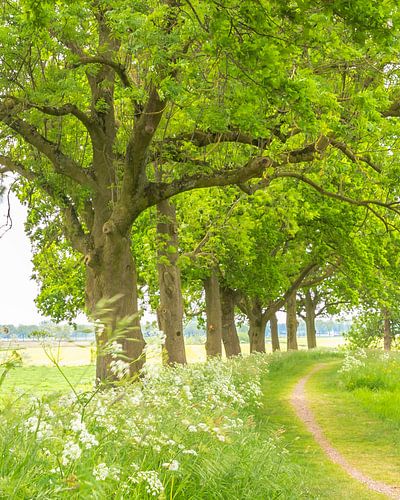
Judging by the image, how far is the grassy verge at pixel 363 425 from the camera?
39.2 ft

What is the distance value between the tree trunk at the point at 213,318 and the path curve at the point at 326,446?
6947mm

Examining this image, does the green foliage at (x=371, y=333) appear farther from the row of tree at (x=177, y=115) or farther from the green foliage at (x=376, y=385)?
the row of tree at (x=177, y=115)

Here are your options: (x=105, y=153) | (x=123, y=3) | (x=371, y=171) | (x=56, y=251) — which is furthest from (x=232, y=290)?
(x=123, y=3)

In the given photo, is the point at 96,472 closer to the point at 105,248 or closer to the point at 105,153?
the point at 105,248

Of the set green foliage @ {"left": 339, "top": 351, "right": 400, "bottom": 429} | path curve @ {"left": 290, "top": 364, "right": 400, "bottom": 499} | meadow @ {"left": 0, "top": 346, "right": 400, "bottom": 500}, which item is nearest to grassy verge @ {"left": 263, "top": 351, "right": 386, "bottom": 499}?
meadow @ {"left": 0, "top": 346, "right": 400, "bottom": 500}

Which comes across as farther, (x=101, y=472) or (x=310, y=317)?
(x=310, y=317)

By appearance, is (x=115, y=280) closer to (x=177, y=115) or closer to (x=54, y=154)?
(x=54, y=154)

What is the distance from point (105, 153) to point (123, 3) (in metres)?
5.07

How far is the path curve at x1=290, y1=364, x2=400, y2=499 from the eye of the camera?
10.1 m

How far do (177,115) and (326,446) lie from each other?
27.0 feet

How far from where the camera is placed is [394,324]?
61.4m

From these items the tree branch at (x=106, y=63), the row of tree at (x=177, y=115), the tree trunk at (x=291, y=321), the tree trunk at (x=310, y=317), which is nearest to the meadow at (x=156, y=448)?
the row of tree at (x=177, y=115)

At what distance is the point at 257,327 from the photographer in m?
38.5

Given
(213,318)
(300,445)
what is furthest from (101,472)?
(213,318)
